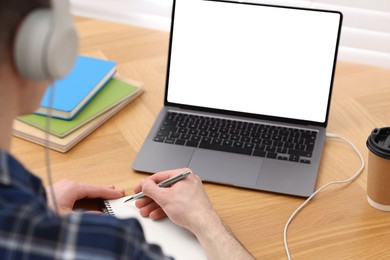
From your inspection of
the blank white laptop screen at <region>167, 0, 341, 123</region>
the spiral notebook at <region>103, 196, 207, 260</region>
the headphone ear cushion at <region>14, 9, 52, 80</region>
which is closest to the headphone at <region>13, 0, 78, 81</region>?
the headphone ear cushion at <region>14, 9, 52, 80</region>

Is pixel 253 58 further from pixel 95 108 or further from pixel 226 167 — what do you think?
pixel 95 108

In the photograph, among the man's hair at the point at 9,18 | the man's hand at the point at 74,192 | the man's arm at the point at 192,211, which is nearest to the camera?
the man's hair at the point at 9,18

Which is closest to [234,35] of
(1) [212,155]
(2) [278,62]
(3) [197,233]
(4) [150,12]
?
(2) [278,62]

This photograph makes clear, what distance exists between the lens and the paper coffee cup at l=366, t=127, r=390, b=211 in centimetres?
128

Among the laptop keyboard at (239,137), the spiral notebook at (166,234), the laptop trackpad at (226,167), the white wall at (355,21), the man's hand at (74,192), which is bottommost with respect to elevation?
the spiral notebook at (166,234)

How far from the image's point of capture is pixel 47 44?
825 mm

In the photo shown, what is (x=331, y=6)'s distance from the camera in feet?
6.73

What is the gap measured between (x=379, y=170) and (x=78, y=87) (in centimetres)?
72

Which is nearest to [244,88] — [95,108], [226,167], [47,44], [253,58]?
[253,58]

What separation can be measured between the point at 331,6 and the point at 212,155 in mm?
811

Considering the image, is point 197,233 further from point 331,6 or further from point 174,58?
point 331,6

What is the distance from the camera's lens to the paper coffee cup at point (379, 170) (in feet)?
4.19

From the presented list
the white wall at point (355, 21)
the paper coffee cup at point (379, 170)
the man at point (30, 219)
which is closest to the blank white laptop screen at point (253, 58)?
the paper coffee cup at point (379, 170)

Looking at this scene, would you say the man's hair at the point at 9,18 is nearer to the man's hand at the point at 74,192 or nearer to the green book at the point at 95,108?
the man's hand at the point at 74,192
